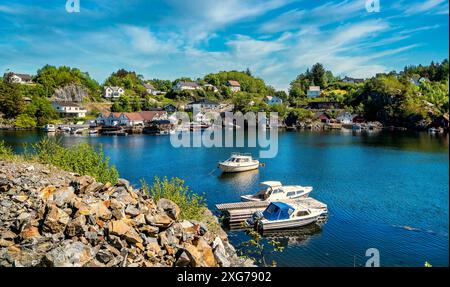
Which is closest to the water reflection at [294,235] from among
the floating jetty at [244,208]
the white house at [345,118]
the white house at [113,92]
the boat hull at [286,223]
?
the boat hull at [286,223]

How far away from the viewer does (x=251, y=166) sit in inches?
1406

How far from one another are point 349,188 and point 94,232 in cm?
2313

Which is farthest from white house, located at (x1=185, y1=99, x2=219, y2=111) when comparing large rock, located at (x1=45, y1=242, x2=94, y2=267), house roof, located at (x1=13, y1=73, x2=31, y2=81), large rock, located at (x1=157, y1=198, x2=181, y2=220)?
large rock, located at (x1=45, y1=242, x2=94, y2=267)

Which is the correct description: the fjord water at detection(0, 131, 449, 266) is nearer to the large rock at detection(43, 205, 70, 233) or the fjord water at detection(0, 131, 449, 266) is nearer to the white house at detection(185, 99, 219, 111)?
the large rock at detection(43, 205, 70, 233)

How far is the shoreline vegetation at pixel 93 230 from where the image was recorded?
8.70 metres

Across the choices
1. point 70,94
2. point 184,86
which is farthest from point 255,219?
point 184,86

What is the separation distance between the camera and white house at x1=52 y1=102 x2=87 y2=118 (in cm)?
9525

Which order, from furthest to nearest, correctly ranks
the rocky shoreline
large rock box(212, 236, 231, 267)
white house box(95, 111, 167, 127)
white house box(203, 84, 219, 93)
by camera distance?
1. white house box(203, 84, 219, 93)
2. white house box(95, 111, 167, 127)
3. large rock box(212, 236, 231, 267)
4. the rocky shoreline

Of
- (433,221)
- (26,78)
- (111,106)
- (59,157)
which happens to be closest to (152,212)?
(59,157)

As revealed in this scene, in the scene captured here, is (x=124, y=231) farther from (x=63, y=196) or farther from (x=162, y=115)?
(x=162, y=115)

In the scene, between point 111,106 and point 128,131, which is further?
point 111,106

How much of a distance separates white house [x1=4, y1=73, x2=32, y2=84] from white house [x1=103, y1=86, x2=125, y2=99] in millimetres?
24394

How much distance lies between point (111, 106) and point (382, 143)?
7599 cm
